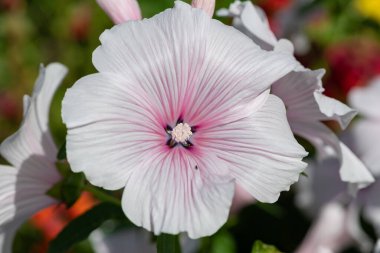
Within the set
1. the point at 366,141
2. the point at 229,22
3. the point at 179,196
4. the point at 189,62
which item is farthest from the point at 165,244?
the point at 366,141

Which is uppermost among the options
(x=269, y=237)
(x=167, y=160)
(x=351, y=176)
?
(x=167, y=160)

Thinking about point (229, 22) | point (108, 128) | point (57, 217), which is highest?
point (108, 128)

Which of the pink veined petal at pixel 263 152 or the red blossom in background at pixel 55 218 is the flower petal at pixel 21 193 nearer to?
the pink veined petal at pixel 263 152


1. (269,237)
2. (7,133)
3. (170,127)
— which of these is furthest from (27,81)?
(170,127)

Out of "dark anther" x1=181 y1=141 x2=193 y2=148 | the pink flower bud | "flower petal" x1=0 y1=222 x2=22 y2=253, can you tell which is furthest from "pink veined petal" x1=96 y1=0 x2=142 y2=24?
"flower petal" x1=0 y1=222 x2=22 y2=253

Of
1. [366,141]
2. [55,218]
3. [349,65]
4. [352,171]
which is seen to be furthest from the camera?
[349,65]

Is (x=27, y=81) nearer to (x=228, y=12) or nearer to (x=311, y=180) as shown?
(x=311, y=180)

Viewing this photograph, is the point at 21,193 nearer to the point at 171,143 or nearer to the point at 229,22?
the point at 171,143

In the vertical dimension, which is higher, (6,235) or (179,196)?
(179,196)
